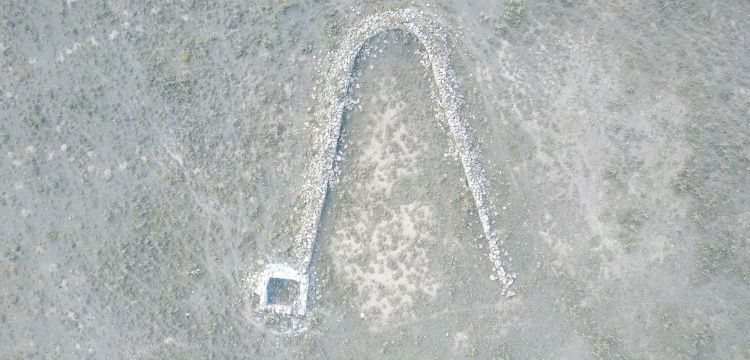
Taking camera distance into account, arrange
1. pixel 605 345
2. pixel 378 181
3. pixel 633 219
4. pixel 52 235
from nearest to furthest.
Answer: pixel 605 345 → pixel 633 219 → pixel 52 235 → pixel 378 181

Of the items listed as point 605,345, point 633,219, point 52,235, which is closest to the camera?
point 605,345

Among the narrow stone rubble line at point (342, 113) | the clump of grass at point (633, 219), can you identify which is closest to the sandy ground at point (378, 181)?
the clump of grass at point (633, 219)

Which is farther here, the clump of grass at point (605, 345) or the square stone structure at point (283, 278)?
the square stone structure at point (283, 278)

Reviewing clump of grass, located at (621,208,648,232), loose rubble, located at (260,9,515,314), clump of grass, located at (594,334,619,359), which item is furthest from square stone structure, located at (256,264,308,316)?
clump of grass, located at (621,208,648,232)

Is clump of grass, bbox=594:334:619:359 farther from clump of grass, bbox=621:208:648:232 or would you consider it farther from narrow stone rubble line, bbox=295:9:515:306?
clump of grass, bbox=621:208:648:232

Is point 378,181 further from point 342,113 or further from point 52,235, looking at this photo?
point 52,235

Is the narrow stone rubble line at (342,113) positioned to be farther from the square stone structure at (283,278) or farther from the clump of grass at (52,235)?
the clump of grass at (52,235)

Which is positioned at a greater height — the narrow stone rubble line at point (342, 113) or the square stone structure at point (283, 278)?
the narrow stone rubble line at point (342, 113)

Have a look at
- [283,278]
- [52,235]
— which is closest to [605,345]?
[283,278]
